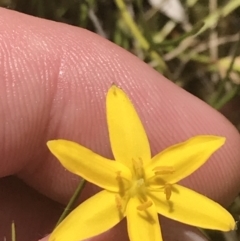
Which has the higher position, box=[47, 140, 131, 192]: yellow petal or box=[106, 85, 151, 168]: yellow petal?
box=[106, 85, 151, 168]: yellow petal

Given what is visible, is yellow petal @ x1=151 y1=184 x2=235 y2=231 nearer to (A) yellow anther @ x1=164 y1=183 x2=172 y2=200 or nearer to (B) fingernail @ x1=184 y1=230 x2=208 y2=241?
(A) yellow anther @ x1=164 y1=183 x2=172 y2=200

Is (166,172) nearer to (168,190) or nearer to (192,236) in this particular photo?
(168,190)

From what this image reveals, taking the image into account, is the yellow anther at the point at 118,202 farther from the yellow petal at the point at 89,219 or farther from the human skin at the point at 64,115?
the human skin at the point at 64,115

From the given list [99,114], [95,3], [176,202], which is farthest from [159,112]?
[95,3]

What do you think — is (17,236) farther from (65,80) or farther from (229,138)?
(229,138)

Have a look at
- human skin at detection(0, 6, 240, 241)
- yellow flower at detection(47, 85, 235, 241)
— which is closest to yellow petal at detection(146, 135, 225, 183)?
yellow flower at detection(47, 85, 235, 241)

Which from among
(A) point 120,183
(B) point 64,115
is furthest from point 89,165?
(B) point 64,115
